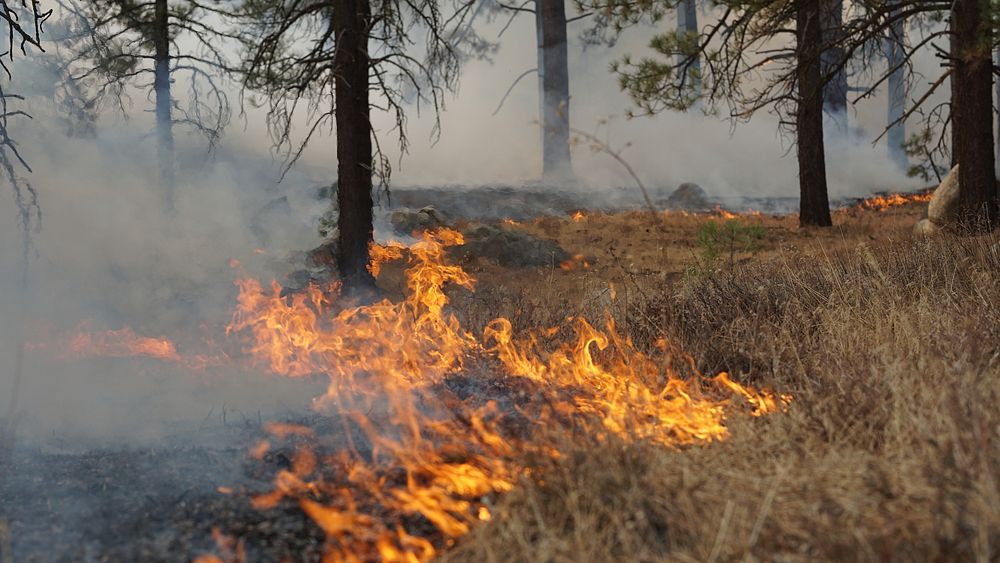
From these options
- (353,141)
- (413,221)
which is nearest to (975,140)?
(353,141)

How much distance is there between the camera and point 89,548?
3.41m

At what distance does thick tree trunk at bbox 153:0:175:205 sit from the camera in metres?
12.8

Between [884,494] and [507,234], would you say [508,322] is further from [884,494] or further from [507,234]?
[507,234]

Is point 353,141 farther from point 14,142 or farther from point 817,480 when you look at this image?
point 817,480

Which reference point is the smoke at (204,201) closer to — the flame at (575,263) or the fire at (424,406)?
the fire at (424,406)

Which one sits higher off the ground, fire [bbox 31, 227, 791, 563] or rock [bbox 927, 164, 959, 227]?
rock [bbox 927, 164, 959, 227]

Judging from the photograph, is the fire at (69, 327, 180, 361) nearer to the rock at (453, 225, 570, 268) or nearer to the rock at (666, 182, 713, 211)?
the rock at (453, 225, 570, 268)

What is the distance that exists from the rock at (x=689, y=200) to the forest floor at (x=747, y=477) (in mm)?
11143

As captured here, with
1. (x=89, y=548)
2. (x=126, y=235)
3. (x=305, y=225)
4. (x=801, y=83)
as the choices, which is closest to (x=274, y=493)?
(x=89, y=548)

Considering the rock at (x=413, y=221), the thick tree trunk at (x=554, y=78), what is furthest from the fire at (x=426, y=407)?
the thick tree trunk at (x=554, y=78)

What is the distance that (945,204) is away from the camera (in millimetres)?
11086

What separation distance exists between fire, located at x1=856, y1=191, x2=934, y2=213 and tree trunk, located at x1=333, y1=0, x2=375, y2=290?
1149cm

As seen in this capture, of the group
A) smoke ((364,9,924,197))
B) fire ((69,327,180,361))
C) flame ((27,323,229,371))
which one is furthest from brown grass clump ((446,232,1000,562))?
smoke ((364,9,924,197))

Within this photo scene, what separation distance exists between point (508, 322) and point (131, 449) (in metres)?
2.70
